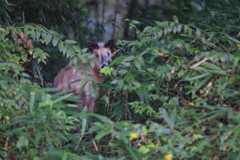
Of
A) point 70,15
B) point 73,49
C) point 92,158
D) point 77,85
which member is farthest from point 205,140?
point 70,15

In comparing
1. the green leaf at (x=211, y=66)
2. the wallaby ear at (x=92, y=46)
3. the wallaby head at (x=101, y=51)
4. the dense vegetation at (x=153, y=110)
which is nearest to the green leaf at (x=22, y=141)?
the dense vegetation at (x=153, y=110)

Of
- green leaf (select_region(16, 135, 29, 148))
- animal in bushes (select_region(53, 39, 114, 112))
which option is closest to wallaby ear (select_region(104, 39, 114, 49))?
animal in bushes (select_region(53, 39, 114, 112))

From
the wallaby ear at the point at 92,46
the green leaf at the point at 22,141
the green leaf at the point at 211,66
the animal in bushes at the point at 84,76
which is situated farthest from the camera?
the wallaby ear at the point at 92,46

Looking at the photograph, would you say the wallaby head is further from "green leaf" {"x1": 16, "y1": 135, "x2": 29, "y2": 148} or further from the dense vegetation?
"green leaf" {"x1": 16, "y1": 135, "x2": 29, "y2": 148}

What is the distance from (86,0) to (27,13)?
4.30 meters

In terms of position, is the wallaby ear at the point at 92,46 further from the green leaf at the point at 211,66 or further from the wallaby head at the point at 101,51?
the green leaf at the point at 211,66

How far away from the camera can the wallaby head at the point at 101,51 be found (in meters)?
6.52

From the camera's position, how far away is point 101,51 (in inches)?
260

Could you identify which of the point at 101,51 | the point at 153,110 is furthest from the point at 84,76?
the point at 153,110

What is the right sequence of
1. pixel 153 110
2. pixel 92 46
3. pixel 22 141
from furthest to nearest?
pixel 92 46 < pixel 153 110 < pixel 22 141

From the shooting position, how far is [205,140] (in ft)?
11.6

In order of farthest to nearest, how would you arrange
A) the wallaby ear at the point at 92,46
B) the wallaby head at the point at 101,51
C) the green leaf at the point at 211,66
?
the wallaby ear at the point at 92,46
the wallaby head at the point at 101,51
the green leaf at the point at 211,66

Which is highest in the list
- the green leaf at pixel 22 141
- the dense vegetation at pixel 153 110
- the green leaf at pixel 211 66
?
the green leaf at pixel 211 66

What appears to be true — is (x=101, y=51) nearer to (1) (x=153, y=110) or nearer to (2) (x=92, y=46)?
(2) (x=92, y=46)
